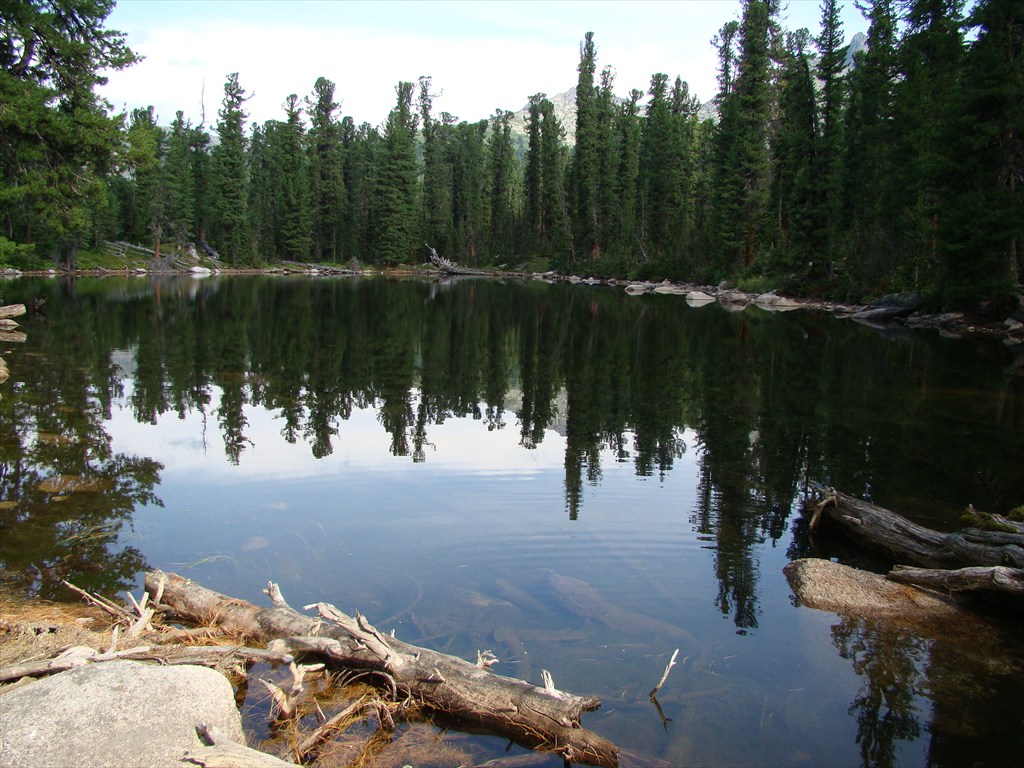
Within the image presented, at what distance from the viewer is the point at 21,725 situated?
4.14 metres

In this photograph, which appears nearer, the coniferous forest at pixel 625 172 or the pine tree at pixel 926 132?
the coniferous forest at pixel 625 172

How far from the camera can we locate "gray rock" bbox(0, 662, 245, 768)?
4.06m

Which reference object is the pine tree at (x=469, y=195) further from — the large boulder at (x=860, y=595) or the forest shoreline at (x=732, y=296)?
the large boulder at (x=860, y=595)

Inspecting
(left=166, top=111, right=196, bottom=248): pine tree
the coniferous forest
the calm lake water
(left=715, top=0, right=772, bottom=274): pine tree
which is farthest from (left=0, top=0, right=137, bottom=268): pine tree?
(left=166, top=111, right=196, bottom=248): pine tree

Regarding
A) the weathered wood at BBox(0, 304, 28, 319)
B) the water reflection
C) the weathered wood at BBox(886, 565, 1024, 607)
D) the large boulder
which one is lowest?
the water reflection

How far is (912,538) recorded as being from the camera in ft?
28.5

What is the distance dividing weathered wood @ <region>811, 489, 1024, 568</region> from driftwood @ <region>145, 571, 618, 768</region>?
473 cm

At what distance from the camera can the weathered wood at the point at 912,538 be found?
7832 millimetres

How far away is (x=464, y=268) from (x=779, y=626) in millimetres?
88158

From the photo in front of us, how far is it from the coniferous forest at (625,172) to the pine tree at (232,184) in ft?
0.85

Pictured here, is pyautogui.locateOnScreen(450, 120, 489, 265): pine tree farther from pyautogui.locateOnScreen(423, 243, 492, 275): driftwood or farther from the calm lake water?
the calm lake water

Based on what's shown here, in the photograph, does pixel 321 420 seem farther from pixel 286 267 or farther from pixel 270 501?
pixel 286 267

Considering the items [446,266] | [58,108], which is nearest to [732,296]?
[58,108]

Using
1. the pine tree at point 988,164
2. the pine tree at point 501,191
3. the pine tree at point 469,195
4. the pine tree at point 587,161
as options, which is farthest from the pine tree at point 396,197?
the pine tree at point 988,164
